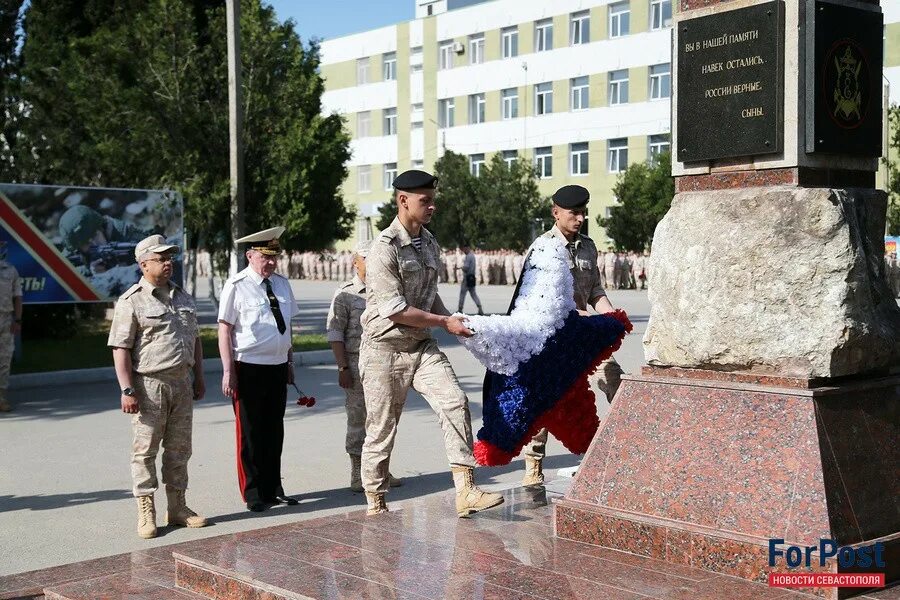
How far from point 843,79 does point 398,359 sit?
2803 mm

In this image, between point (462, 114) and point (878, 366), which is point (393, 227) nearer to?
point (878, 366)

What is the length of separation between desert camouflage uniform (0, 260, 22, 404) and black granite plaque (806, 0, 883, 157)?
961 centimetres

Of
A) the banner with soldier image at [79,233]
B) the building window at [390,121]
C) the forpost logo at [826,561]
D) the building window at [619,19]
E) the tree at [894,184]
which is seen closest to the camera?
the forpost logo at [826,561]

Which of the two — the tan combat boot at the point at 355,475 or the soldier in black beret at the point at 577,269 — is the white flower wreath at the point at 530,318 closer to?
the soldier in black beret at the point at 577,269

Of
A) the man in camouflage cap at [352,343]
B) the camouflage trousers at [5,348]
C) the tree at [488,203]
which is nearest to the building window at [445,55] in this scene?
the tree at [488,203]

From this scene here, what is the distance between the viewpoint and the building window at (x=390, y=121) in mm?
59562

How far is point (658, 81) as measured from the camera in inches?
1809

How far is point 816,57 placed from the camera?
18.6ft

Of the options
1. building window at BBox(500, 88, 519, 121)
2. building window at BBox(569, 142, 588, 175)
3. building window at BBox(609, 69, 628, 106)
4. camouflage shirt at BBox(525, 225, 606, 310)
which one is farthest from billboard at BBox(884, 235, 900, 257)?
camouflage shirt at BBox(525, 225, 606, 310)

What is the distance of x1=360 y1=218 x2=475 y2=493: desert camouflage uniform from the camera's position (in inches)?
257

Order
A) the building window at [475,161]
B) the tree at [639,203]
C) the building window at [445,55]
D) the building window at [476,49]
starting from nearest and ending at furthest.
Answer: the tree at [639,203], the building window at [476,49], the building window at [475,161], the building window at [445,55]

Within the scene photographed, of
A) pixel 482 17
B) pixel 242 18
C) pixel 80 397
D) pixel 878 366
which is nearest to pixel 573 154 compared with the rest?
pixel 482 17

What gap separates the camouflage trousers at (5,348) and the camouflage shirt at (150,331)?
19.0 feet

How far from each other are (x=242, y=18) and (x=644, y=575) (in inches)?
633
